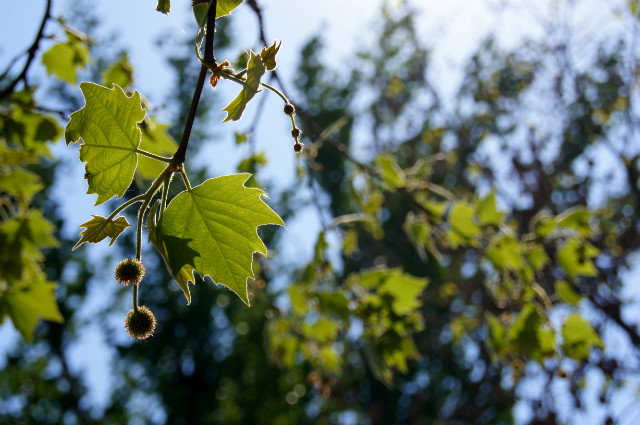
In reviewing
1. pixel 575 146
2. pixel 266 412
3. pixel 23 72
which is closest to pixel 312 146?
pixel 23 72

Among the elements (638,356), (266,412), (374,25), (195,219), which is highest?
(374,25)

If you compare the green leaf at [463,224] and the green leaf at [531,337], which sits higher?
the green leaf at [463,224]

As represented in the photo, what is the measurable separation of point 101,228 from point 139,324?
0.21 meters

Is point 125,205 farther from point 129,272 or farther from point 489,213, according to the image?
point 489,213

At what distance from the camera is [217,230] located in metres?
1.12

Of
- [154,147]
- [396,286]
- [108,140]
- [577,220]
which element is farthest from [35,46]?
[577,220]

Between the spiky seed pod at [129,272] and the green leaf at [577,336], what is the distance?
2.13 metres

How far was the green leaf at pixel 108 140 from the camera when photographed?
1.08 meters

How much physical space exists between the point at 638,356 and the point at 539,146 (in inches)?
192

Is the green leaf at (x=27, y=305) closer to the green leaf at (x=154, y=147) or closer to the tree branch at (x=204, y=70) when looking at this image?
the green leaf at (x=154, y=147)

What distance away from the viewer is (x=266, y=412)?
14945 millimetres

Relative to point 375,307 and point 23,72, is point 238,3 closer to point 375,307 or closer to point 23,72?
point 23,72

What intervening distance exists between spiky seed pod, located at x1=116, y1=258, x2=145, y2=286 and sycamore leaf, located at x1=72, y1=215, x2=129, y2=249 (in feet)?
0.18

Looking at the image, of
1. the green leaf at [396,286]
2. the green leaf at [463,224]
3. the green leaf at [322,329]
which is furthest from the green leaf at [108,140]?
the green leaf at [463,224]
